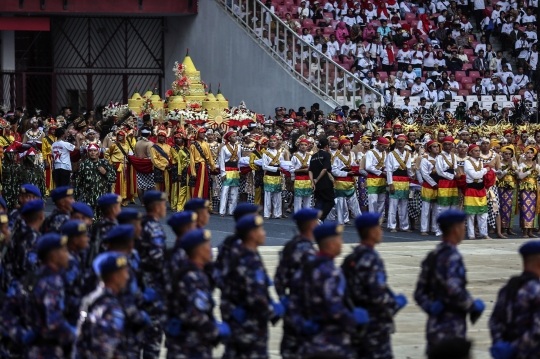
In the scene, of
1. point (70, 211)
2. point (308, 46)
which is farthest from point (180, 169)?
point (70, 211)

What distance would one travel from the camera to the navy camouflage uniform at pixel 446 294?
799cm

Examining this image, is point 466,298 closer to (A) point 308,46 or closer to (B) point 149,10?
(A) point 308,46

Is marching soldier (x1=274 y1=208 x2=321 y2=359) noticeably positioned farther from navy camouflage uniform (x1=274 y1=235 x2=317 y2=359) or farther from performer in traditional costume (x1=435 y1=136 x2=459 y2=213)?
performer in traditional costume (x1=435 y1=136 x2=459 y2=213)

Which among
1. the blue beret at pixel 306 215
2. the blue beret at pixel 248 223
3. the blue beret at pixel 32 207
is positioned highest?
the blue beret at pixel 32 207

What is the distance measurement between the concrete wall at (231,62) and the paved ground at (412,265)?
959 cm

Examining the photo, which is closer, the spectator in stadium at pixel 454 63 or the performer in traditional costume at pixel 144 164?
the performer in traditional costume at pixel 144 164

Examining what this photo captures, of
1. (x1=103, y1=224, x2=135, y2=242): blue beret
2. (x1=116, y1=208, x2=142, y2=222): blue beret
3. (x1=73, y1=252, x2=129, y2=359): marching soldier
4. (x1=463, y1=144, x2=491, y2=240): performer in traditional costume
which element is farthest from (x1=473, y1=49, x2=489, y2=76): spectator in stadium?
(x1=73, y1=252, x2=129, y2=359): marching soldier

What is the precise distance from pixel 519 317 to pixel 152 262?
3.36 metres

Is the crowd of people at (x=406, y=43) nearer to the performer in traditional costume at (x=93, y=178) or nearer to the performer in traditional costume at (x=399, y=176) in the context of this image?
the performer in traditional costume at (x=399, y=176)

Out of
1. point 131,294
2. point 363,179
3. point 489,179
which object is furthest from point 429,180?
point 131,294

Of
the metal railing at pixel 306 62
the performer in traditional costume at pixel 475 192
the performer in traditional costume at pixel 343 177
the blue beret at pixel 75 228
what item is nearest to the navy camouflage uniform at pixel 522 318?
the blue beret at pixel 75 228

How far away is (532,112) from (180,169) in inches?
439

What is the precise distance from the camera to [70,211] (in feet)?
34.1

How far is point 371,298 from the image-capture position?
26.4ft
